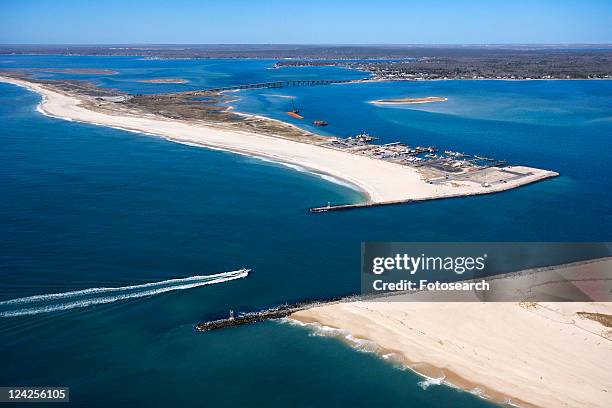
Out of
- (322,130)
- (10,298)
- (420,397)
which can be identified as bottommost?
(420,397)

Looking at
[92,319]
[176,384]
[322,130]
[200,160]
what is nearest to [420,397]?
[176,384]

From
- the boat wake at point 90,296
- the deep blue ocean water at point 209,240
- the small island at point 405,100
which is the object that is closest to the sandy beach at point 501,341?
the deep blue ocean water at point 209,240

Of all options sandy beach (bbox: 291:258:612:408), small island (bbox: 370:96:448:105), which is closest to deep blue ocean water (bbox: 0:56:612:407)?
sandy beach (bbox: 291:258:612:408)

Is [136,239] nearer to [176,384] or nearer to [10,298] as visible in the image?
[10,298]

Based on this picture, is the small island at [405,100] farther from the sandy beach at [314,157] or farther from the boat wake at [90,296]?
the boat wake at [90,296]

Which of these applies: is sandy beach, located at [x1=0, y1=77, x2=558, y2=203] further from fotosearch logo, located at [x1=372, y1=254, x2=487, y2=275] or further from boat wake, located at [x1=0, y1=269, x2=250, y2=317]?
boat wake, located at [x1=0, y1=269, x2=250, y2=317]

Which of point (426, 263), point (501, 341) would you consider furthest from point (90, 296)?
point (501, 341)
